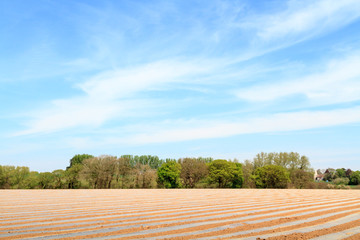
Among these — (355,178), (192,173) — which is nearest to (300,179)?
(192,173)

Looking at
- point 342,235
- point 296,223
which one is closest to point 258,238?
point 342,235

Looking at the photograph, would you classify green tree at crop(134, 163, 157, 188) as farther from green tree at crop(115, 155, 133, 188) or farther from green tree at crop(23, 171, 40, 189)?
green tree at crop(23, 171, 40, 189)

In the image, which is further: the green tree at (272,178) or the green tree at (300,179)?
the green tree at (300,179)

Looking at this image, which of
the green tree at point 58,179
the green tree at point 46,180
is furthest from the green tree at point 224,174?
the green tree at point 46,180

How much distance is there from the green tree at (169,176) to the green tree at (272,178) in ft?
53.7

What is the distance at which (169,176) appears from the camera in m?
59.0

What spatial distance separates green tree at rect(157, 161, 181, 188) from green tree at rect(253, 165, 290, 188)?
53.7ft

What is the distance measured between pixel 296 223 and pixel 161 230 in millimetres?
5414

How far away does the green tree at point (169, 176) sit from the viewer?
58.9 meters

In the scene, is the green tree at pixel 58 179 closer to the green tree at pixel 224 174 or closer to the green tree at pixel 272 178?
the green tree at pixel 224 174

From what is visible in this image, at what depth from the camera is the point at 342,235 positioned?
8953mm

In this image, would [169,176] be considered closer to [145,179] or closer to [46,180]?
[145,179]

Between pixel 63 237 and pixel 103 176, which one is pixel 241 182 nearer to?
pixel 103 176

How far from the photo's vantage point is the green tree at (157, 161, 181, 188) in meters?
58.9
